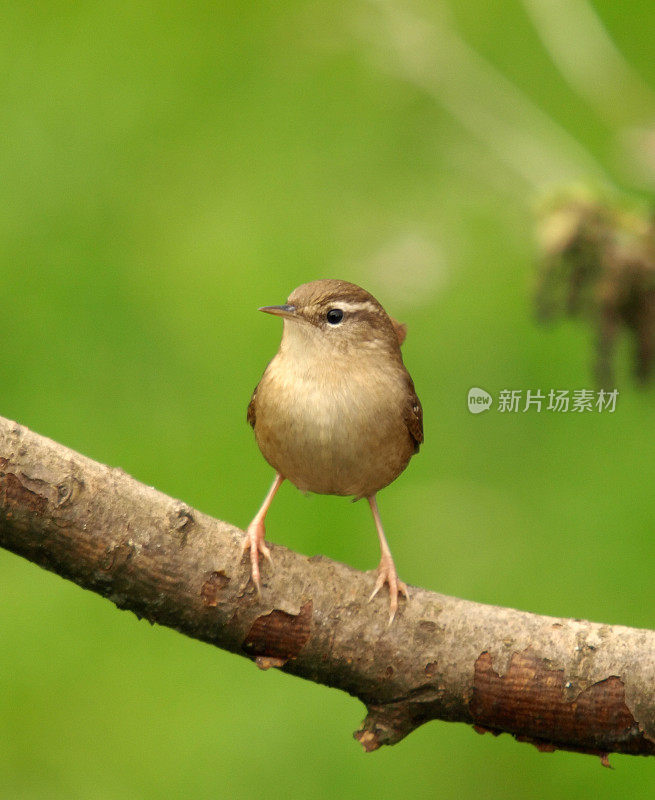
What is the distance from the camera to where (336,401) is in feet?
10.1

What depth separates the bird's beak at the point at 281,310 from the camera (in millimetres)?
2988

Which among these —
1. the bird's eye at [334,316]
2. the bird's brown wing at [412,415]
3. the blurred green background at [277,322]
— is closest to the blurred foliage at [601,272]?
the blurred green background at [277,322]

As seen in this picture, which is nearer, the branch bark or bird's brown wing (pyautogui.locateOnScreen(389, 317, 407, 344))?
the branch bark

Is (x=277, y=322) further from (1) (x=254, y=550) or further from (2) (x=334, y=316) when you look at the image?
(1) (x=254, y=550)

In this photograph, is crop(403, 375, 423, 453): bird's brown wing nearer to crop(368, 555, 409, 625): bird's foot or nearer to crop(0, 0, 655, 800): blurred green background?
crop(368, 555, 409, 625): bird's foot

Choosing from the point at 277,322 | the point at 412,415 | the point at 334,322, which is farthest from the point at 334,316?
the point at 277,322

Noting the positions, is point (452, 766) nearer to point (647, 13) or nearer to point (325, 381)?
point (325, 381)

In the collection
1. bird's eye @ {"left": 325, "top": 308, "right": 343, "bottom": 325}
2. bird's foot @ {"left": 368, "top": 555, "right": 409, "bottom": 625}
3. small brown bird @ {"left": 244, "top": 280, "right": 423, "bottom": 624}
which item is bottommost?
bird's foot @ {"left": 368, "top": 555, "right": 409, "bottom": 625}

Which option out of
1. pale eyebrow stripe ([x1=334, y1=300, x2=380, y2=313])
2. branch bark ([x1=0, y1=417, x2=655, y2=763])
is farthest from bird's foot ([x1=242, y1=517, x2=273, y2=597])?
pale eyebrow stripe ([x1=334, y1=300, x2=380, y2=313])

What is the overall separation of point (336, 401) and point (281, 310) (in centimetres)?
31

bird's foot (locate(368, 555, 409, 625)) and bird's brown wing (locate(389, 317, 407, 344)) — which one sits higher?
bird's brown wing (locate(389, 317, 407, 344))

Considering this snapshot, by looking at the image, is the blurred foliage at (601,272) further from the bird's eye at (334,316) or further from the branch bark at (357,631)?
the branch bark at (357,631)

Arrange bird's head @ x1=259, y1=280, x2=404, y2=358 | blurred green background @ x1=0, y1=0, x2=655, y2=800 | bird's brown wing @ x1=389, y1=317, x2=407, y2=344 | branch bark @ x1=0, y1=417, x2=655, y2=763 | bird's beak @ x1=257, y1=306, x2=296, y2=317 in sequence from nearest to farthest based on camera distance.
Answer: branch bark @ x1=0, y1=417, x2=655, y2=763
bird's beak @ x1=257, y1=306, x2=296, y2=317
bird's head @ x1=259, y1=280, x2=404, y2=358
bird's brown wing @ x1=389, y1=317, x2=407, y2=344
blurred green background @ x1=0, y1=0, x2=655, y2=800

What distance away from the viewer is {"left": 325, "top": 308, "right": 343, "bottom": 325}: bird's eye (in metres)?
3.13
